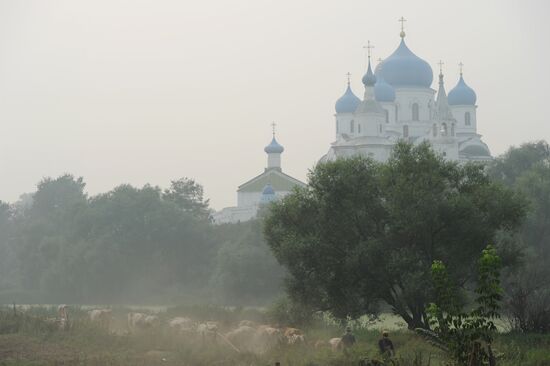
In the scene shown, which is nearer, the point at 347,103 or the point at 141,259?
the point at 141,259

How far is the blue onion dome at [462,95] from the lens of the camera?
104m

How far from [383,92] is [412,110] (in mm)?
4026

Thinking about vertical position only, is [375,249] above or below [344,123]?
below

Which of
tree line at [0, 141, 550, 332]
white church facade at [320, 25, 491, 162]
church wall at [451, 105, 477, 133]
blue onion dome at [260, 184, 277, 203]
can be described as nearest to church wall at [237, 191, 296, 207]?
blue onion dome at [260, 184, 277, 203]

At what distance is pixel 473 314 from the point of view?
50.8 ft

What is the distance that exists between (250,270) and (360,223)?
91.0 feet

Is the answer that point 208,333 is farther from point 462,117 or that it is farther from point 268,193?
point 462,117

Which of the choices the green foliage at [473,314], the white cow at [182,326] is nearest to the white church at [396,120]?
the white cow at [182,326]

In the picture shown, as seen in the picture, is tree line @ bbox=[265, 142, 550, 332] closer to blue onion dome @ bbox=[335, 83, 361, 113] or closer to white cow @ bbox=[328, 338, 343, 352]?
white cow @ bbox=[328, 338, 343, 352]

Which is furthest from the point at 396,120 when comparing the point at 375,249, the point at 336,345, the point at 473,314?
the point at 473,314

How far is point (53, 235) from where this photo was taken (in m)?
78.9

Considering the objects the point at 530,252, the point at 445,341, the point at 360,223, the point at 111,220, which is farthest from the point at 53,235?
the point at 445,341

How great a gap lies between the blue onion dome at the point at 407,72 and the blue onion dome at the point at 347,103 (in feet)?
11.1

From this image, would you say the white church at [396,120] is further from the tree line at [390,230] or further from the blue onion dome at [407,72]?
the tree line at [390,230]
